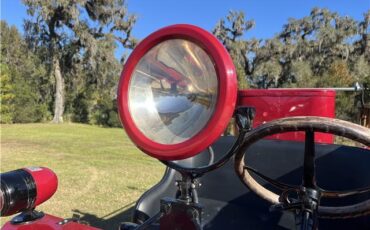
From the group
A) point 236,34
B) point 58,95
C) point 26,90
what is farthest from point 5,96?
point 236,34

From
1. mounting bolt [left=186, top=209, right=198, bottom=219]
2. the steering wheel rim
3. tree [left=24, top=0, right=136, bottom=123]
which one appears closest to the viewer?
the steering wheel rim

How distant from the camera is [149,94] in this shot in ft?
4.14

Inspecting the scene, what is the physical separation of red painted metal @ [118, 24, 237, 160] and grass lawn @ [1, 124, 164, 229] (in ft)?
9.62

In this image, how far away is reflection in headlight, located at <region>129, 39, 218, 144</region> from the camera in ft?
3.65

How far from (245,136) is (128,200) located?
154 inches

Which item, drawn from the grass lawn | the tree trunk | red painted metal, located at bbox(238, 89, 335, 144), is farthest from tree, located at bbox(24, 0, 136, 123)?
red painted metal, located at bbox(238, 89, 335, 144)

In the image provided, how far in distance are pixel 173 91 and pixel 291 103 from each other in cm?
148

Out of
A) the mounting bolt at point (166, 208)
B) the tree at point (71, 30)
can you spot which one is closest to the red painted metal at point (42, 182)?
the mounting bolt at point (166, 208)

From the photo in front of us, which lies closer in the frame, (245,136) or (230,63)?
(230,63)

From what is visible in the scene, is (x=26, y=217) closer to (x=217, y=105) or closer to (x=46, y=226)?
(x=46, y=226)

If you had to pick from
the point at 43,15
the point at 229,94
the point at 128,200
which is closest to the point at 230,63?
the point at 229,94

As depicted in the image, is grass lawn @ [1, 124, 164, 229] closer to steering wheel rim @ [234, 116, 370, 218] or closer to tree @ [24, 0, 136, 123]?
steering wheel rim @ [234, 116, 370, 218]

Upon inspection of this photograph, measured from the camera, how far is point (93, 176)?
250 inches

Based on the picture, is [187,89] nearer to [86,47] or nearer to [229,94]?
[229,94]
